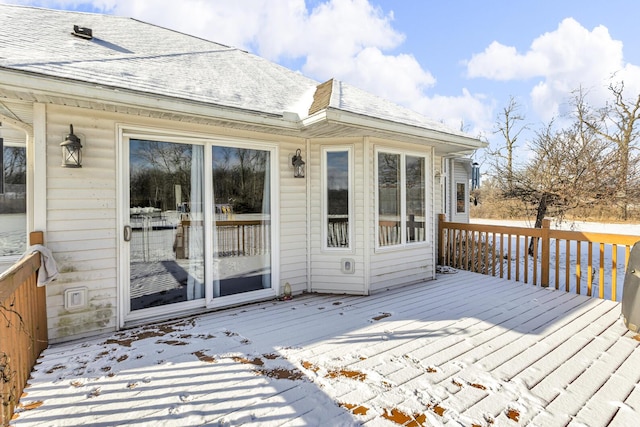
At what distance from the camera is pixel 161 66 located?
404 cm

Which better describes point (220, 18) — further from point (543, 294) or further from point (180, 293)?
point (543, 294)

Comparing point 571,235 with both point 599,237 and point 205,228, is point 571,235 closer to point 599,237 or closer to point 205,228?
point 599,237

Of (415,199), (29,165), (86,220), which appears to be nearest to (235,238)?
(86,220)

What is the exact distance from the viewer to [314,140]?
4.75 metres

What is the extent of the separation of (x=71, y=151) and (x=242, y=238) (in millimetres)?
2038

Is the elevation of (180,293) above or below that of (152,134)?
below

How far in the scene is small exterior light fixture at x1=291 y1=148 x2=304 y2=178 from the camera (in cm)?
456

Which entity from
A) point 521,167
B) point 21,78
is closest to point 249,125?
point 21,78

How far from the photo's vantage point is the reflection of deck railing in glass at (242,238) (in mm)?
4074

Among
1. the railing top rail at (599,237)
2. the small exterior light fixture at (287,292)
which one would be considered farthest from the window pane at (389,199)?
the railing top rail at (599,237)

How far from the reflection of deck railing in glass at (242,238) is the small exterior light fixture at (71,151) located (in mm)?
1547

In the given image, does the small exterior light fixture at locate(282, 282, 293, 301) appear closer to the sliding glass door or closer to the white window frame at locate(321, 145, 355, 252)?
the sliding glass door

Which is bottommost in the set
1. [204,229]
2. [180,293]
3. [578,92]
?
[180,293]

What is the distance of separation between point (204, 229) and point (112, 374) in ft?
5.88
